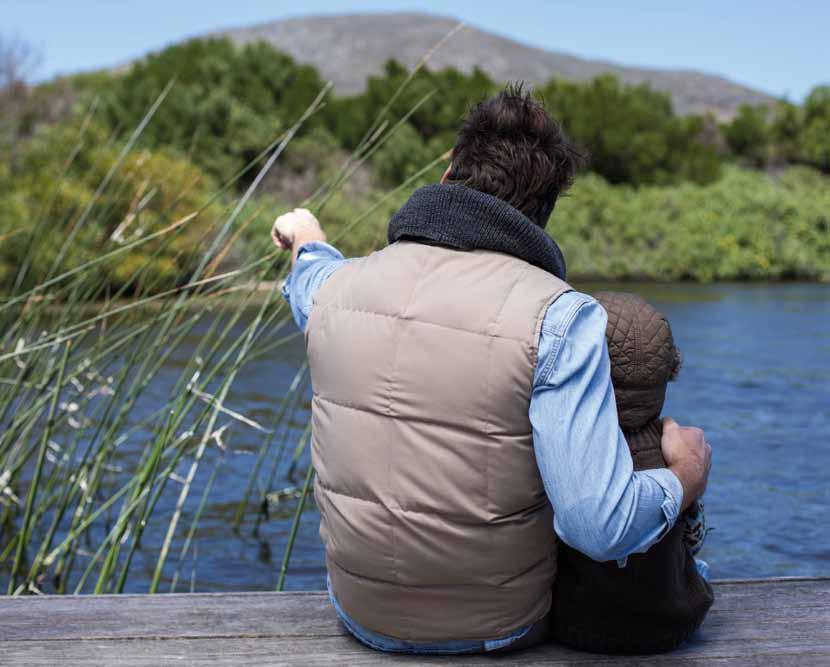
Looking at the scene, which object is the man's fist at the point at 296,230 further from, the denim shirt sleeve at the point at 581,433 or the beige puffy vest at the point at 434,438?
the denim shirt sleeve at the point at 581,433

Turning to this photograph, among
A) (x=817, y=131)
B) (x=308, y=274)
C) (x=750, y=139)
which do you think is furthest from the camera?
(x=750, y=139)

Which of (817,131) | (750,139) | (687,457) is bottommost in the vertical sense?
(750,139)

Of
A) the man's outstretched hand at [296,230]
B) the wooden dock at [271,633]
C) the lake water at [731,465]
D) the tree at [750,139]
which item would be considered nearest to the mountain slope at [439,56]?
the tree at [750,139]

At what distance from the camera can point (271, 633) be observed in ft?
5.98

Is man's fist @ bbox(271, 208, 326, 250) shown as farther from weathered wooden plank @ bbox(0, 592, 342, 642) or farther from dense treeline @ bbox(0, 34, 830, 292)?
dense treeline @ bbox(0, 34, 830, 292)

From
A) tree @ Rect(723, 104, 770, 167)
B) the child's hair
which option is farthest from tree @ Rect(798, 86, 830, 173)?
the child's hair

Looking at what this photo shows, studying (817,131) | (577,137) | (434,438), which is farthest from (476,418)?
(817,131)

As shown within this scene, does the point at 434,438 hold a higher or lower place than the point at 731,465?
higher

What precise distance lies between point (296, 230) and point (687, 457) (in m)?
0.76

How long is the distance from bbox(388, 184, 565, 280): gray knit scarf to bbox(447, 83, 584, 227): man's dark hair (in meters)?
0.04

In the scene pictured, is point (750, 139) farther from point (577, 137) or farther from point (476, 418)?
point (476, 418)

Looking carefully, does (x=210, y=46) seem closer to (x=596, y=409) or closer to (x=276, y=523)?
(x=276, y=523)

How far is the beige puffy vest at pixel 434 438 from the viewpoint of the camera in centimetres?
146

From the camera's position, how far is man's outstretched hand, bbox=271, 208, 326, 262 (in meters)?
2.01
